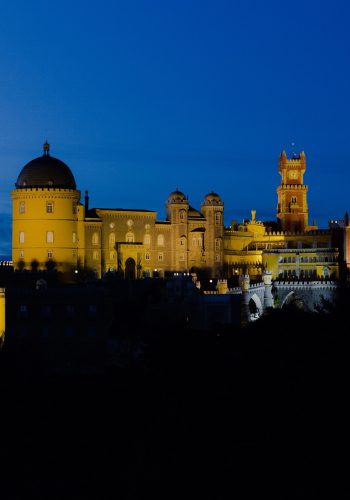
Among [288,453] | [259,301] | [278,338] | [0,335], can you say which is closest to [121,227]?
[259,301]

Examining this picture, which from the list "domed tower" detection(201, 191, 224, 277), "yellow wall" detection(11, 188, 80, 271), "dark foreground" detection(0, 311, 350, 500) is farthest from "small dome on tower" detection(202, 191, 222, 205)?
"dark foreground" detection(0, 311, 350, 500)

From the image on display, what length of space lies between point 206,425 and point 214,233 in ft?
185

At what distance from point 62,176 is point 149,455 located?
1941 inches

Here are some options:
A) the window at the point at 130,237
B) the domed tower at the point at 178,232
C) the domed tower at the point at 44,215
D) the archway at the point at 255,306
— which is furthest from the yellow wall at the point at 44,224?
the archway at the point at 255,306

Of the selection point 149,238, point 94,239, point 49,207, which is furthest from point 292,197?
point 49,207

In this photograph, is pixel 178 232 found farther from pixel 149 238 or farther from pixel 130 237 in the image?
pixel 130 237

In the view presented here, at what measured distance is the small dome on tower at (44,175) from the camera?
79750mm

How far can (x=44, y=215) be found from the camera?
79562mm

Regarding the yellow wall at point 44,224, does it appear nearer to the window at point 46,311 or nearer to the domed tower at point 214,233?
the domed tower at point 214,233

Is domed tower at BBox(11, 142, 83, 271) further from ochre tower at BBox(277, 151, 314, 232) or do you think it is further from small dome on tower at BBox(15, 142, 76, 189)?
ochre tower at BBox(277, 151, 314, 232)

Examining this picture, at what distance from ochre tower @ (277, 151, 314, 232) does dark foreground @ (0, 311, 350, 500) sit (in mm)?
55272

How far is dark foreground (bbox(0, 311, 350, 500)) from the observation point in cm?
2892

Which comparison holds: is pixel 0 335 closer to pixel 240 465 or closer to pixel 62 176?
pixel 62 176

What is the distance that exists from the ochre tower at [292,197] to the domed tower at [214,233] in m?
15.3
